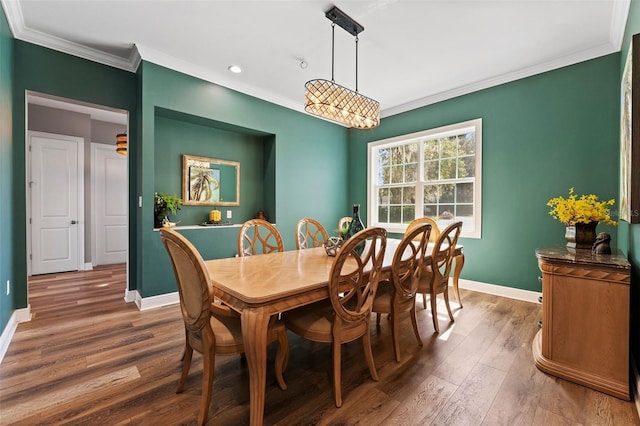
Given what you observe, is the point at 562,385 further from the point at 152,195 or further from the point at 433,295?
the point at 152,195

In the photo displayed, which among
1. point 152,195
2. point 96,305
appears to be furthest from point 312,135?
point 96,305

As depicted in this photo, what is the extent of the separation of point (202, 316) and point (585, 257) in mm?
2430

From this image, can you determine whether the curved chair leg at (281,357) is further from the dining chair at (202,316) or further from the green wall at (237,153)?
the green wall at (237,153)

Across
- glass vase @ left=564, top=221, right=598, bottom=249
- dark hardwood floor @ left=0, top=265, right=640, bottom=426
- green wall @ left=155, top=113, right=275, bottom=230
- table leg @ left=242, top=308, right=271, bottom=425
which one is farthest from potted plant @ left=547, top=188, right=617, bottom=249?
green wall @ left=155, top=113, right=275, bottom=230

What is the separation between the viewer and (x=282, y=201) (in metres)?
4.40

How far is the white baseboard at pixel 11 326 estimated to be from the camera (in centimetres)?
215

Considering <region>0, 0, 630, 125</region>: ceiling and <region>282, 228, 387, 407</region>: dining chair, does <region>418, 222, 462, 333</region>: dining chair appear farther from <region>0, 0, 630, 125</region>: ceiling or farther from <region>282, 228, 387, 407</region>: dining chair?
<region>0, 0, 630, 125</region>: ceiling

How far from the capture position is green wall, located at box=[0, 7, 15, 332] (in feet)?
7.42

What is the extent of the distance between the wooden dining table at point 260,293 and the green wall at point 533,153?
2485 millimetres

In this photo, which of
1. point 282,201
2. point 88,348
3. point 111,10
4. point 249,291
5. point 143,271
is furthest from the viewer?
point 282,201

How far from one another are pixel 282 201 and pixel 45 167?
413 cm

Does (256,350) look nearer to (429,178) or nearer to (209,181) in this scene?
(209,181)

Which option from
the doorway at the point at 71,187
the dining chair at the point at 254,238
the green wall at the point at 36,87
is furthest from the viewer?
the doorway at the point at 71,187

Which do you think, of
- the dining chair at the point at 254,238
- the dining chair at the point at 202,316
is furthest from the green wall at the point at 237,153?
the dining chair at the point at 202,316
